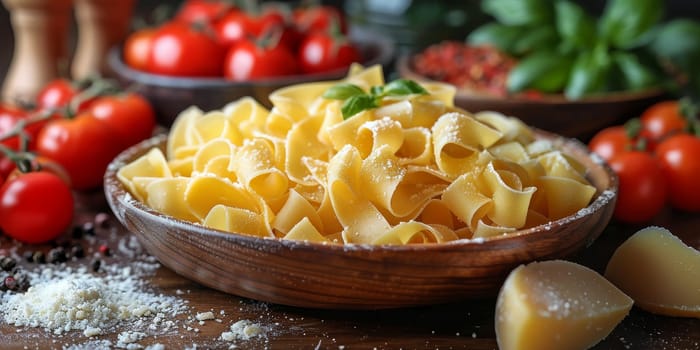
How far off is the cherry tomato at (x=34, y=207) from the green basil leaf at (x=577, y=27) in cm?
152

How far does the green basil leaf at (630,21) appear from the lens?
2.44 meters

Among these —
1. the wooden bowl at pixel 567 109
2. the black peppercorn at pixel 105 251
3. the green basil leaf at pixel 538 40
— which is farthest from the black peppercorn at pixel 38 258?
the green basil leaf at pixel 538 40

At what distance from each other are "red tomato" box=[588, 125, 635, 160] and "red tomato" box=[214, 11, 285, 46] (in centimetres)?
105

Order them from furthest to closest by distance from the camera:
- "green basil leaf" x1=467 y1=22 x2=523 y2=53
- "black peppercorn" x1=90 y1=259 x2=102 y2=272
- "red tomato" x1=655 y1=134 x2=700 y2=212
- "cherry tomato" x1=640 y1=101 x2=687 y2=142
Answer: "green basil leaf" x1=467 y1=22 x2=523 y2=53 < "cherry tomato" x1=640 y1=101 x2=687 y2=142 < "red tomato" x1=655 y1=134 x2=700 y2=212 < "black peppercorn" x1=90 y1=259 x2=102 y2=272

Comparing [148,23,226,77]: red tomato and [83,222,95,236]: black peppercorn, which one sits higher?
[148,23,226,77]: red tomato

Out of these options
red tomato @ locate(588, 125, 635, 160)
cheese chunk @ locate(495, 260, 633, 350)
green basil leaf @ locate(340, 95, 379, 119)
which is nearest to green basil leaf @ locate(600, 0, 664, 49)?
red tomato @ locate(588, 125, 635, 160)

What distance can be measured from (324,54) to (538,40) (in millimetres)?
653

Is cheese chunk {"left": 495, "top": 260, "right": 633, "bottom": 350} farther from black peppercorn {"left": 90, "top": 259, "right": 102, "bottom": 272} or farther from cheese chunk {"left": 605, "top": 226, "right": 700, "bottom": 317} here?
black peppercorn {"left": 90, "top": 259, "right": 102, "bottom": 272}

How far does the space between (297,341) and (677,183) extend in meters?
1.09

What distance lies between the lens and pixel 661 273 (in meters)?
1.42

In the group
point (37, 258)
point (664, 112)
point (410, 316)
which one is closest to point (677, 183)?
point (664, 112)

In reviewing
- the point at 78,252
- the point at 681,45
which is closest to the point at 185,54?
the point at 78,252

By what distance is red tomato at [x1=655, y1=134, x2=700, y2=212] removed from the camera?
1.94 meters

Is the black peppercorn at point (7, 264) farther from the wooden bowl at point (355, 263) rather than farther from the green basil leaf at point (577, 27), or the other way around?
the green basil leaf at point (577, 27)
